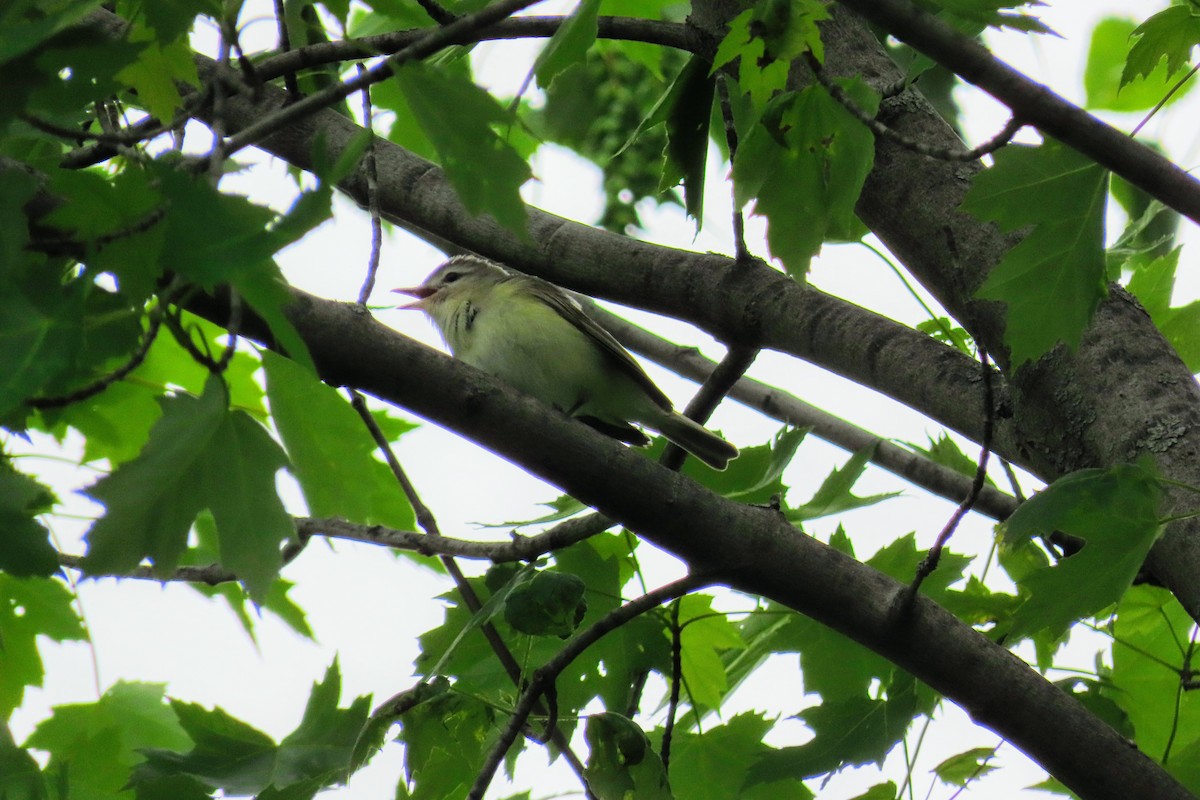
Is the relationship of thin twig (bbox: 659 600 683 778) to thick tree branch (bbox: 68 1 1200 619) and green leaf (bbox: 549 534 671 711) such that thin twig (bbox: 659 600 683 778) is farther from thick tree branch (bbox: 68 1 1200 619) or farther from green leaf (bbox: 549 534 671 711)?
thick tree branch (bbox: 68 1 1200 619)

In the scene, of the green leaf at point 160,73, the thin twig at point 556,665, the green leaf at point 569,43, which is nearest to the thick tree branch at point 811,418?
the thin twig at point 556,665

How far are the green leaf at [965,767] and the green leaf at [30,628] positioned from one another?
2.82 m

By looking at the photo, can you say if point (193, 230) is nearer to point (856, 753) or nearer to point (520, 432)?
point (520, 432)

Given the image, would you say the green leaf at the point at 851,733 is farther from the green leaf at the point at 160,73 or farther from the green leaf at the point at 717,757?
the green leaf at the point at 160,73

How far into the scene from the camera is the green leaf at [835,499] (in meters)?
3.37

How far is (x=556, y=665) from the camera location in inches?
109

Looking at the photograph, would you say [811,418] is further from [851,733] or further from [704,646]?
[851,733]

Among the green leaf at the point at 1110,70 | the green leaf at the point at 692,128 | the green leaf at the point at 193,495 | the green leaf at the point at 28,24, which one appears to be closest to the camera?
the green leaf at the point at 28,24

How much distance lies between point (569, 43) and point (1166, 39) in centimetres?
152

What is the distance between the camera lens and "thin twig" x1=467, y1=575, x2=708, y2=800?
262 centimetres

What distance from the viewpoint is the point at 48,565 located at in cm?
227

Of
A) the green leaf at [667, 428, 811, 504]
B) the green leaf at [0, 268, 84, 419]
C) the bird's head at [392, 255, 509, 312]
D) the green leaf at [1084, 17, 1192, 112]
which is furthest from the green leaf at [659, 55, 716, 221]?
the bird's head at [392, 255, 509, 312]

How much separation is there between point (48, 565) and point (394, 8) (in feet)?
4.11

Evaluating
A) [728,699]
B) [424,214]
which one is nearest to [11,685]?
[424,214]
